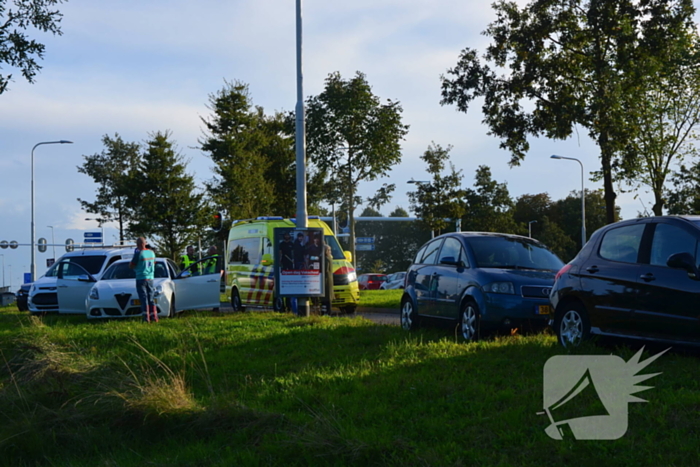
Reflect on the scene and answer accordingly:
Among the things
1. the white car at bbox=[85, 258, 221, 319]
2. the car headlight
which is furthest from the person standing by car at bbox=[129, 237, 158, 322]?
the car headlight

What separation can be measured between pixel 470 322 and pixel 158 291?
8.28 m

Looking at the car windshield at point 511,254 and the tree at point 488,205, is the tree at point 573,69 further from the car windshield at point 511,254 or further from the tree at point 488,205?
the tree at point 488,205

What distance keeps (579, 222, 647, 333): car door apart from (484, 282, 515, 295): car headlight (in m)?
1.44

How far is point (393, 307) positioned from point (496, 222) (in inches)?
1225

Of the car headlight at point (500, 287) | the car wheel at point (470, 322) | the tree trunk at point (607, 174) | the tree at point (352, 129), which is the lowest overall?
the car wheel at point (470, 322)

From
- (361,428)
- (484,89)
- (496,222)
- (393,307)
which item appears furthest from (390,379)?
(496,222)

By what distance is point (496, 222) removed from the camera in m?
51.6

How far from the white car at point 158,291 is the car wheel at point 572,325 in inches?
386

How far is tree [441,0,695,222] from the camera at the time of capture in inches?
761

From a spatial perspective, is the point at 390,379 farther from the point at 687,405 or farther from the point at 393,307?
the point at 393,307

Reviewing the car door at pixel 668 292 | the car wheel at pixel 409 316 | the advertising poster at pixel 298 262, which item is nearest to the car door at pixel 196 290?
the advertising poster at pixel 298 262

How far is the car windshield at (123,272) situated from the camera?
1791 centimetres

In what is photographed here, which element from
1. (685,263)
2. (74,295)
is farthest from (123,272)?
(685,263)

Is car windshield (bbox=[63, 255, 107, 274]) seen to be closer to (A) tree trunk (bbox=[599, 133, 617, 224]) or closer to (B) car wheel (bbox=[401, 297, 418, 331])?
(B) car wheel (bbox=[401, 297, 418, 331])
